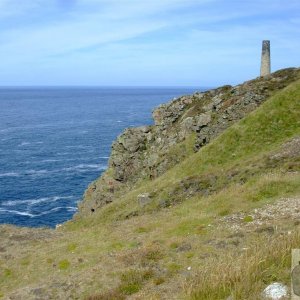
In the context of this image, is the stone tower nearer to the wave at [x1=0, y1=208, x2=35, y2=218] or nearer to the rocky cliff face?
the rocky cliff face

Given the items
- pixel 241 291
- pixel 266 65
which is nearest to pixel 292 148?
pixel 241 291

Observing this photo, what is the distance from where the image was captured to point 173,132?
64688 millimetres

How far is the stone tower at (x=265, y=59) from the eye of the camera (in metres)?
73.0

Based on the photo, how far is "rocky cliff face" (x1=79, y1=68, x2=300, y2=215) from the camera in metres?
56.4

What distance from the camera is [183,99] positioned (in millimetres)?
74188

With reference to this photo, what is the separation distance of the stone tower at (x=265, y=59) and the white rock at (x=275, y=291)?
66.0 metres

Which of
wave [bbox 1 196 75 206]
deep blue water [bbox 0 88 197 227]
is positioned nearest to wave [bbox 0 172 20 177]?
deep blue water [bbox 0 88 197 227]

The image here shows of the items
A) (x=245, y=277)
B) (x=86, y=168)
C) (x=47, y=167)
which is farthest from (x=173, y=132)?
(x=47, y=167)

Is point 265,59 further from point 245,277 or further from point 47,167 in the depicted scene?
point 245,277

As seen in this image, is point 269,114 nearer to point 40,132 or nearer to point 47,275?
point 47,275

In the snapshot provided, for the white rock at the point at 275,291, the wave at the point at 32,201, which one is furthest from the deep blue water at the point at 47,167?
the white rock at the point at 275,291

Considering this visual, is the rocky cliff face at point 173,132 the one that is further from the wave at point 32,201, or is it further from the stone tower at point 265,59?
the wave at point 32,201

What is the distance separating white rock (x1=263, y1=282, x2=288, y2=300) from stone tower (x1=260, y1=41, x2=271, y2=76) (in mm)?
65990

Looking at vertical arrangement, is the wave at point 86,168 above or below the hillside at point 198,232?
below
